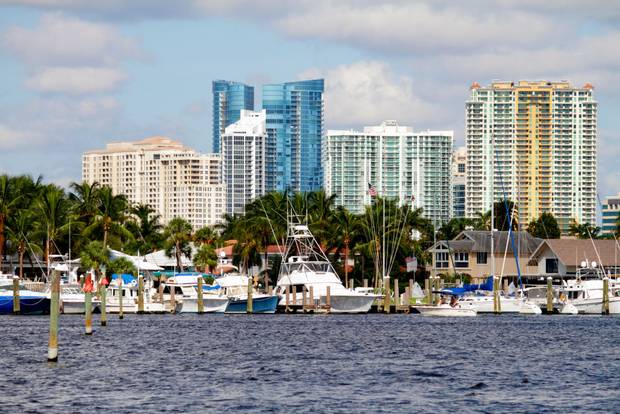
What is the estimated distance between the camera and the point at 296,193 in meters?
138

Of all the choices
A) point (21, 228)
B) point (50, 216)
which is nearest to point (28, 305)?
point (21, 228)

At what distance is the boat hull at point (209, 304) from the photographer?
106375mm

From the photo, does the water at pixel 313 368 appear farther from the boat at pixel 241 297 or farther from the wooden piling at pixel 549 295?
the boat at pixel 241 297

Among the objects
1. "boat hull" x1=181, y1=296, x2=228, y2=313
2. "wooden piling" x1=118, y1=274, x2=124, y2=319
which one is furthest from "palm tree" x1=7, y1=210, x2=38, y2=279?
"boat hull" x1=181, y1=296, x2=228, y2=313

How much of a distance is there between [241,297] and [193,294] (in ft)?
14.2

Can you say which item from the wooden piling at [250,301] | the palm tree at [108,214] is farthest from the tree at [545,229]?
the wooden piling at [250,301]

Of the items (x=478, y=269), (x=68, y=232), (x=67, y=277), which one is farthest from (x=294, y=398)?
(x=478, y=269)

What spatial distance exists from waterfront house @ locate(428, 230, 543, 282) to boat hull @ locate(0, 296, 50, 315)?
53.3m

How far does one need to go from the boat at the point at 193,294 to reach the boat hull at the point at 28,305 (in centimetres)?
1022

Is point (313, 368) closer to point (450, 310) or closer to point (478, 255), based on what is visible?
point (450, 310)

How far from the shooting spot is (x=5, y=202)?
128625 millimetres

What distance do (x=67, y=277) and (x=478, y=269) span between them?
51.8 metres

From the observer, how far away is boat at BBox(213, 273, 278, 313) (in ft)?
346

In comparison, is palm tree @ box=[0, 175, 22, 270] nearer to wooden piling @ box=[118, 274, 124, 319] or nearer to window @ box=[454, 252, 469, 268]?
wooden piling @ box=[118, 274, 124, 319]
